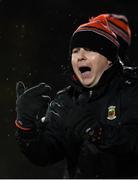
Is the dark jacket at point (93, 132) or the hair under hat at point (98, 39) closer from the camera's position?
the dark jacket at point (93, 132)

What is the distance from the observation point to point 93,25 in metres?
2.09

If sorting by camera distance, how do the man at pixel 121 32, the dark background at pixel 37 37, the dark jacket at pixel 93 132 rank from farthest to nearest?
the dark background at pixel 37 37
the man at pixel 121 32
the dark jacket at pixel 93 132

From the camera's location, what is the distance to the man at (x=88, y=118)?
185 cm

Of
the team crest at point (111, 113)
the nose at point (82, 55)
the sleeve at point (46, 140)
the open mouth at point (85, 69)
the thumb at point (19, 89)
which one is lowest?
the sleeve at point (46, 140)

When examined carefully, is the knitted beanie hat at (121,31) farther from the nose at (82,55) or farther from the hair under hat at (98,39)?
the nose at (82,55)

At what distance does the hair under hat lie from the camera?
2037 millimetres

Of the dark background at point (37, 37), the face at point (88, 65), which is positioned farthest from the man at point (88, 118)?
the dark background at point (37, 37)

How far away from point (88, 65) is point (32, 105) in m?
0.28

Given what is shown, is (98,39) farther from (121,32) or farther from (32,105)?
(32,105)

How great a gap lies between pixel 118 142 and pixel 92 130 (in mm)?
101

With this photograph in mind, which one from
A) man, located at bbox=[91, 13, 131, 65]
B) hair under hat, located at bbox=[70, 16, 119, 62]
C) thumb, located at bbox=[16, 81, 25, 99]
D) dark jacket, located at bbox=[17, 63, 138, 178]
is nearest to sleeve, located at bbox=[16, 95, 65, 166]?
dark jacket, located at bbox=[17, 63, 138, 178]

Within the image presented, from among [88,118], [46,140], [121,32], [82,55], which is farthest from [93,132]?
[121,32]

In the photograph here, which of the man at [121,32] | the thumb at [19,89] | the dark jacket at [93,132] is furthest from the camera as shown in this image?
the man at [121,32]

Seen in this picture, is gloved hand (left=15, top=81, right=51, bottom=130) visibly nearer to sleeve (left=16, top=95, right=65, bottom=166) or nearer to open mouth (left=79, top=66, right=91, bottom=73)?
sleeve (left=16, top=95, right=65, bottom=166)
